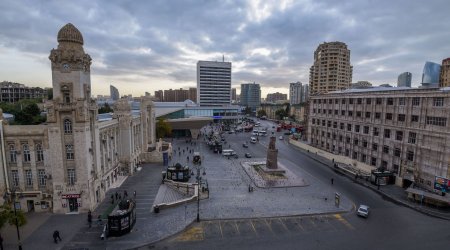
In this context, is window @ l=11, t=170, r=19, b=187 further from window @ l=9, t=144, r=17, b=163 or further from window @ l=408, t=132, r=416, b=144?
window @ l=408, t=132, r=416, b=144

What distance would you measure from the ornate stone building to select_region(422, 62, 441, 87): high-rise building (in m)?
62.8

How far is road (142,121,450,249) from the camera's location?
25.3m

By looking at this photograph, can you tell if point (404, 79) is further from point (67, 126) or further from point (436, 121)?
point (67, 126)

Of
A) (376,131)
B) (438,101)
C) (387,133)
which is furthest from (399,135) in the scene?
(438,101)

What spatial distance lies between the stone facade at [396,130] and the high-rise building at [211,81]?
436 feet

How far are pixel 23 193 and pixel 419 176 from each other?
203ft

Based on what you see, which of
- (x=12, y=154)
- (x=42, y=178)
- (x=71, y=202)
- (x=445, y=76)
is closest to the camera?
(x=12, y=154)

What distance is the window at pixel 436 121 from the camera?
39.0 m

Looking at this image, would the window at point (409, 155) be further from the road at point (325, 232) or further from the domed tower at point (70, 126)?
the domed tower at point (70, 126)

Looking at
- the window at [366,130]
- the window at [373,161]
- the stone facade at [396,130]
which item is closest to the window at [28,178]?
the stone facade at [396,130]

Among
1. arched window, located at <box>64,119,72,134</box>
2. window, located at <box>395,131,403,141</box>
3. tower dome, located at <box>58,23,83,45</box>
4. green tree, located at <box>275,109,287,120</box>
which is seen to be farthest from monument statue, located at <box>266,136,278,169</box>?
green tree, located at <box>275,109,287,120</box>

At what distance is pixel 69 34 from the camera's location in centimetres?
3111

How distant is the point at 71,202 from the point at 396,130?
57424 mm

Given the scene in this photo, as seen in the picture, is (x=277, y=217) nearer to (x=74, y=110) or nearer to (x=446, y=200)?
Result: (x=446, y=200)
